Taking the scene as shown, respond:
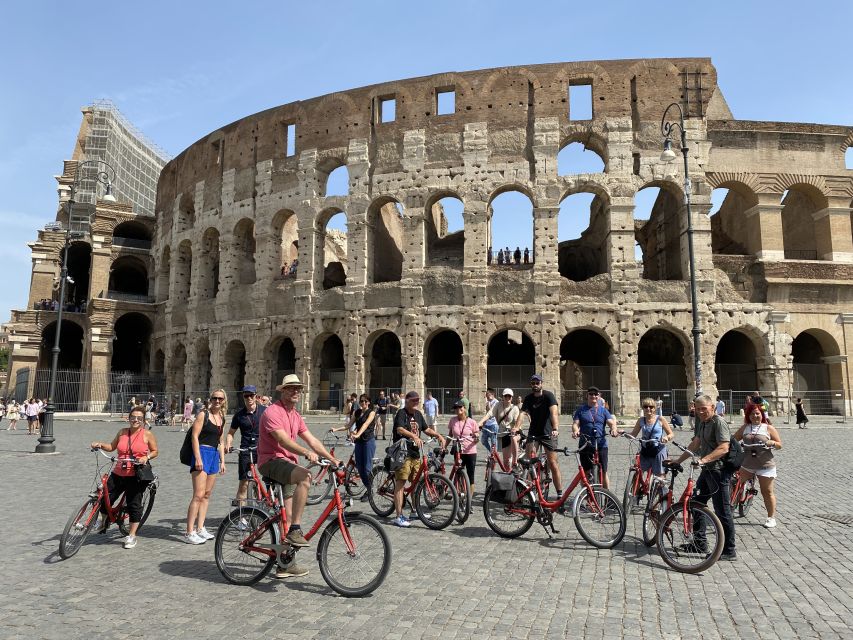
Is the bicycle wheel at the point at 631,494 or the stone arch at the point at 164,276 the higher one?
the stone arch at the point at 164,276

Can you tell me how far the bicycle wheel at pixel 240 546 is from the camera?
15.1 feet

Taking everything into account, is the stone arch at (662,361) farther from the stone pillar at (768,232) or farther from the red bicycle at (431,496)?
the red bicycle at (431,496)

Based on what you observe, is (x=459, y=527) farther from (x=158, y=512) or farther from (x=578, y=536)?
(x=158, y=512)

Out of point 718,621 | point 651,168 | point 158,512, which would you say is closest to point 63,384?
point 158,512

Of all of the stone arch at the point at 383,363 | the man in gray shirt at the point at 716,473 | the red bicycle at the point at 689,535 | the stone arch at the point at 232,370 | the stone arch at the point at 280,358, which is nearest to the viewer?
the red bicycle at the point at 689,535

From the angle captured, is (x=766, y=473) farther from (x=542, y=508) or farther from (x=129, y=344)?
(x=129, y=344)

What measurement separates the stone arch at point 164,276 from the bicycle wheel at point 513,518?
30389 millimetres

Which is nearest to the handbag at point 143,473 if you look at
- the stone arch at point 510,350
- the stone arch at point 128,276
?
the stone arch at point 510,350

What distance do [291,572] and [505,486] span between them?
7.75ft

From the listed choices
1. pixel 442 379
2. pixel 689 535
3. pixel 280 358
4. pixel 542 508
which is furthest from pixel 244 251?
pixel 689 535

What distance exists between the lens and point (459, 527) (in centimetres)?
652

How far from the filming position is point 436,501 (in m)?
6.56

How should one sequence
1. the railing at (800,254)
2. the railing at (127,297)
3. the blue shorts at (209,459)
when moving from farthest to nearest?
the railing at (127,297) < the railing at (800,254) < the blue shorts at (209,459)

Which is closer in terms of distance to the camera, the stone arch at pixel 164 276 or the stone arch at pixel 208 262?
the stone arch at pixel 208 262
